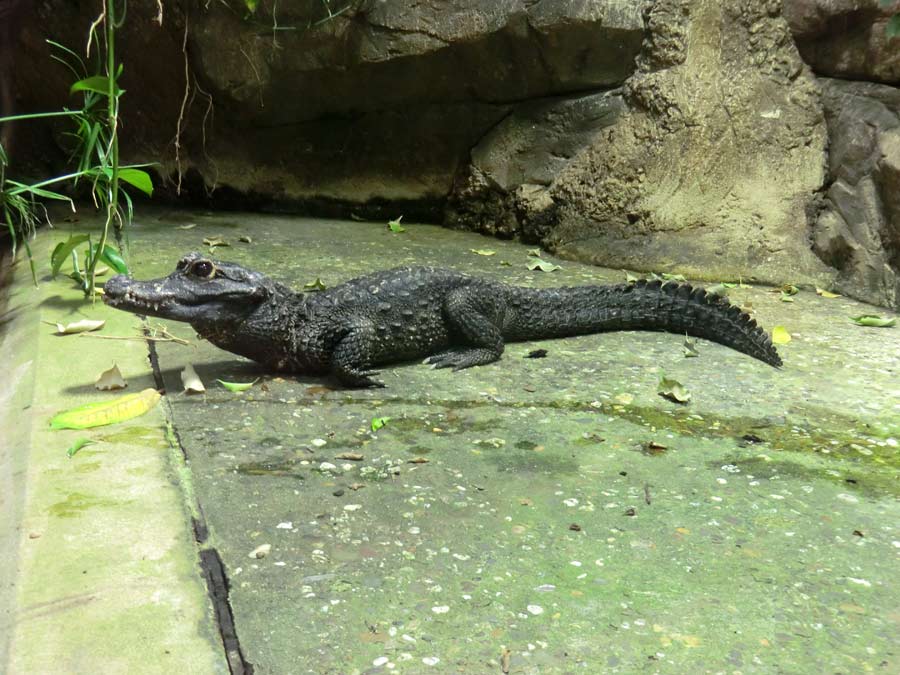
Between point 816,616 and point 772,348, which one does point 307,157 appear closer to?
point 772,348

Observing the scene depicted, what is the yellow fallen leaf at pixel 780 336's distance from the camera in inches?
195

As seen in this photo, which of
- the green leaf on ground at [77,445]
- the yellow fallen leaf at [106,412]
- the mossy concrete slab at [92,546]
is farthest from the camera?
the yellow fallen leaf at [106,412]

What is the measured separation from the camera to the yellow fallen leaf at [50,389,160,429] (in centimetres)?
335

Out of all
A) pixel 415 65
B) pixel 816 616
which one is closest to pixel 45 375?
pixel 816 616

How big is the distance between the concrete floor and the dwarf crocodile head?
0.31m

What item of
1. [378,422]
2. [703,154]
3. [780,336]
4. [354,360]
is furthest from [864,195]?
[378,422]

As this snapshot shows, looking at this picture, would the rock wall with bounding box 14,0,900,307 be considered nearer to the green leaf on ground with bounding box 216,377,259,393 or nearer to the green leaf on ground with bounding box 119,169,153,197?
the green leaf on ground with bounding box 119,169,153,197

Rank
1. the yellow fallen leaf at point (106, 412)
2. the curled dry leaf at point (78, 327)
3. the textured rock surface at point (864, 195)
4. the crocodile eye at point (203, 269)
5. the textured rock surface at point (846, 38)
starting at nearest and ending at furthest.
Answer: the yellow fallen leaf at point (106, 412) < the crocodile eye at point (203, 269) < the curled dry leaf at point (78, 327) < the textured rock surface at point (864, 195) < the textured rock surface at point (846, 38)

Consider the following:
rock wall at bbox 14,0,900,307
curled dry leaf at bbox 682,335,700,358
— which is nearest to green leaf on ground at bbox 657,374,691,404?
curled dry leaf at bbox 682,335,700,358

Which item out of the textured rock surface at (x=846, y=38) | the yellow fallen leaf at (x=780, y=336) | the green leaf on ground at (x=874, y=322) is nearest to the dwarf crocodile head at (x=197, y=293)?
the yellow fallen leaf at (x=780, y=336)

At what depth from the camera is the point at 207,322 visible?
4094mm

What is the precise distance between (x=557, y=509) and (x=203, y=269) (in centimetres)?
212

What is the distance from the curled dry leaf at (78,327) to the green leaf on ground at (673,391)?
3.00m

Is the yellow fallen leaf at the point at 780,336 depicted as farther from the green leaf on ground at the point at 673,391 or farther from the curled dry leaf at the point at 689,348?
the green leaf on ground at the point at 673,391
